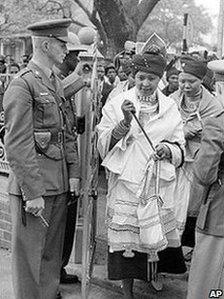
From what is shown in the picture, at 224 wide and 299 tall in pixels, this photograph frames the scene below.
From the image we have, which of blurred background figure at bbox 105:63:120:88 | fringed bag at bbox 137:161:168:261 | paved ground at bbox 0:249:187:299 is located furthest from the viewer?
blurred background figure at bbox 105:63:120:88

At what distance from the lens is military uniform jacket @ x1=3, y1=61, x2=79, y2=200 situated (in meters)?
3.20

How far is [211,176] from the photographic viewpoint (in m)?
3.13

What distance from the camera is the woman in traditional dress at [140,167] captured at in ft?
12.4


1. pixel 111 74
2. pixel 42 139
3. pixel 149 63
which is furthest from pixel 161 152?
pixel 111 74

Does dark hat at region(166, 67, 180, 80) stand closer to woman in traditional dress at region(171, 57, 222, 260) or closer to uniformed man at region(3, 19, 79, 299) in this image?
woman in traditional dress at region(171, 57, 222, 260)

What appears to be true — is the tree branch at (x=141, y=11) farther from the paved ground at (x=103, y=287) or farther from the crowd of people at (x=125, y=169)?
the paved ground at (x=103, y=287)

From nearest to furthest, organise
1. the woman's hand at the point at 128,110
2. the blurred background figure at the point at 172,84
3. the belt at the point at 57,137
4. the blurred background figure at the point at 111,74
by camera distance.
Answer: the belt at the point at 57,137
the woman's hand at the point at 128,110
the blurred background figure at the point at 172,84
the blurred background figure at the point at 111,74

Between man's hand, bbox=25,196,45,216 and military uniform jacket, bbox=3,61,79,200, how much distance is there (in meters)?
0.03

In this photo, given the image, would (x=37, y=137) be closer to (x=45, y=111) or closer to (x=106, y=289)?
(x=45, y=111)

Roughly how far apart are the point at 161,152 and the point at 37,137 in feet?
2.94

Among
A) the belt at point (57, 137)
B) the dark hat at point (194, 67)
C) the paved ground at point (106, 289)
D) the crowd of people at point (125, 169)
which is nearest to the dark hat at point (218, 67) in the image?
the crowd of people at point (125, 169)

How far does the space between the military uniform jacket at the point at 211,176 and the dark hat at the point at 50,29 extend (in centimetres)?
109

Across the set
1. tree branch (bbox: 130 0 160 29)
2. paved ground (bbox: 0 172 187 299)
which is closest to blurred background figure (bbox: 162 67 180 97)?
paved ground (bbox: 0 172 187 299)

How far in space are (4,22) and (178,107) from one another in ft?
81.3
